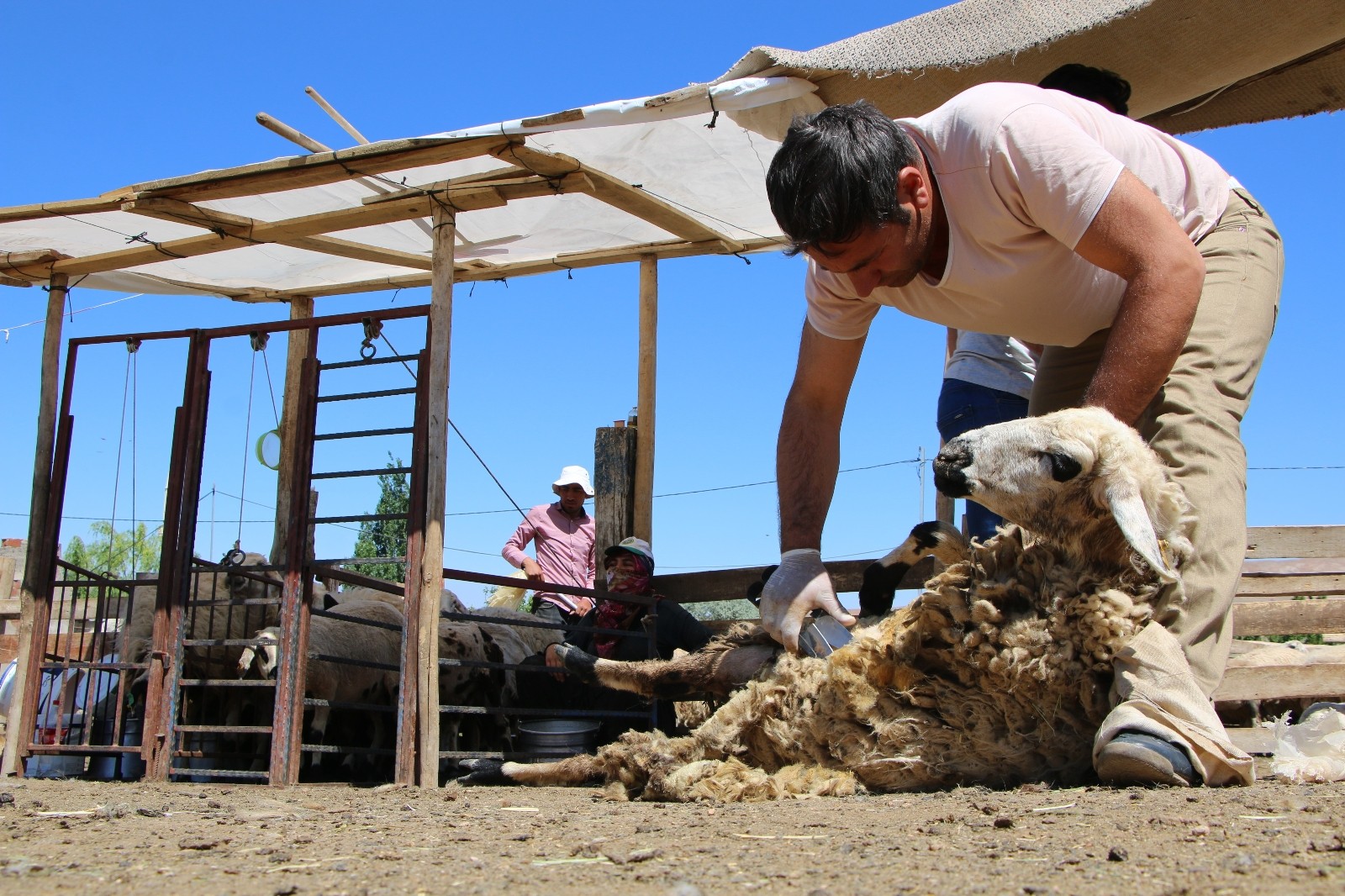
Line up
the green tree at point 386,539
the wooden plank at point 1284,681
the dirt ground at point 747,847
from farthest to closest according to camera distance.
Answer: the green tree at point 386,539 < the wooden plank at point 1284,681 < the dirt ground at point 747,847

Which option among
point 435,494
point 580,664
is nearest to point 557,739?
point 435,494

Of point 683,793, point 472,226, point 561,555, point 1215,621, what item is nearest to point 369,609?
point 561,555

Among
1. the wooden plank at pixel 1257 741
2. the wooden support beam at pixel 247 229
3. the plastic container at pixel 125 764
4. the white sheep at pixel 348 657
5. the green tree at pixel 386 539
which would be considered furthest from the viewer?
the green tree at pixel 386 539

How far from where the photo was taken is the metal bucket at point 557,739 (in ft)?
17.5

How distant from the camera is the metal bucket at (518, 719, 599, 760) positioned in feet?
17.5

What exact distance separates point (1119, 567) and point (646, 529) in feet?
13.9

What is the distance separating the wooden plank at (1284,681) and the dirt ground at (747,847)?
194 cm

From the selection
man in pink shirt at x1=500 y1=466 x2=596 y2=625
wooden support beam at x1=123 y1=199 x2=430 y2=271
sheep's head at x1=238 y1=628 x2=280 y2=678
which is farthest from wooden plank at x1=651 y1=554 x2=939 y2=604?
wooden support beam at x1=123 y1=199 x2=430 y2=271

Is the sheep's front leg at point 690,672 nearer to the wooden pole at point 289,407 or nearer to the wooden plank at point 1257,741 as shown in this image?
the wooden plank at point 1257,741

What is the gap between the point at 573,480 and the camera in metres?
7.95

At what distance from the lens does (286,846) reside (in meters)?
2.26

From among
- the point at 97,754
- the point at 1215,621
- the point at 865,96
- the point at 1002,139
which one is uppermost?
the point at 865,96

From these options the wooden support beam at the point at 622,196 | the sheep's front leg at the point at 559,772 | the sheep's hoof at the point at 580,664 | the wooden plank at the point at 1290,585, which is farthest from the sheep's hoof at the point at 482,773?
the wooden plank at the point at 1290,585

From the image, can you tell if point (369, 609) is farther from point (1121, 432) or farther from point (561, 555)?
point (1121, 432)
